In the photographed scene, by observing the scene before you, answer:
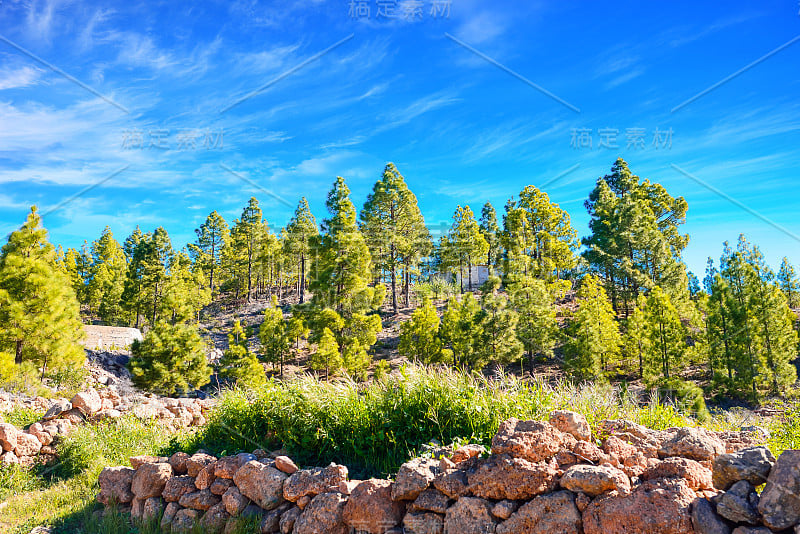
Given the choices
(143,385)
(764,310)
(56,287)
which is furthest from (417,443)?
(764,310)

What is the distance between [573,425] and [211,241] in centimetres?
4644

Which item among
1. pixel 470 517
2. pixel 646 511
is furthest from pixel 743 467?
pixel 470 517

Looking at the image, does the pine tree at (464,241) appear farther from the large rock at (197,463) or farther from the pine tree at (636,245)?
the large rock at (197,463)

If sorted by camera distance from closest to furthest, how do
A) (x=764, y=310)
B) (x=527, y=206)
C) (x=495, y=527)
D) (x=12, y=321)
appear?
(x=495, y=527) → (x=12, y=321) → (x=764, y=310) → (x=527, y=206)

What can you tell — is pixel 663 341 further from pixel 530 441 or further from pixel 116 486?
pixel 116 486

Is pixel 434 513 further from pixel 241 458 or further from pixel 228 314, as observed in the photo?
pixel 228 314

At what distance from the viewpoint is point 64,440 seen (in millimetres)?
6496

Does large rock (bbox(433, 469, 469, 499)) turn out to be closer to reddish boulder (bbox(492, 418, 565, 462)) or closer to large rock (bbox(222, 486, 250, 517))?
reddish boulder (bbox(492, 418, 565, 462))

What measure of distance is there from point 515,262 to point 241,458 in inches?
828

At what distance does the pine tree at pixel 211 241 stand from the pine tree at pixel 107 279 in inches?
277

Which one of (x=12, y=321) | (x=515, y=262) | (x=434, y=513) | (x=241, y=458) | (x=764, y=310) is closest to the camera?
(x=434, y=513)

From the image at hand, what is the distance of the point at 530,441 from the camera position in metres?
3.26

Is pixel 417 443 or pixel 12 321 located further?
pixel 12 321

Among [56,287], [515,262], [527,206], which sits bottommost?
[56,287]
